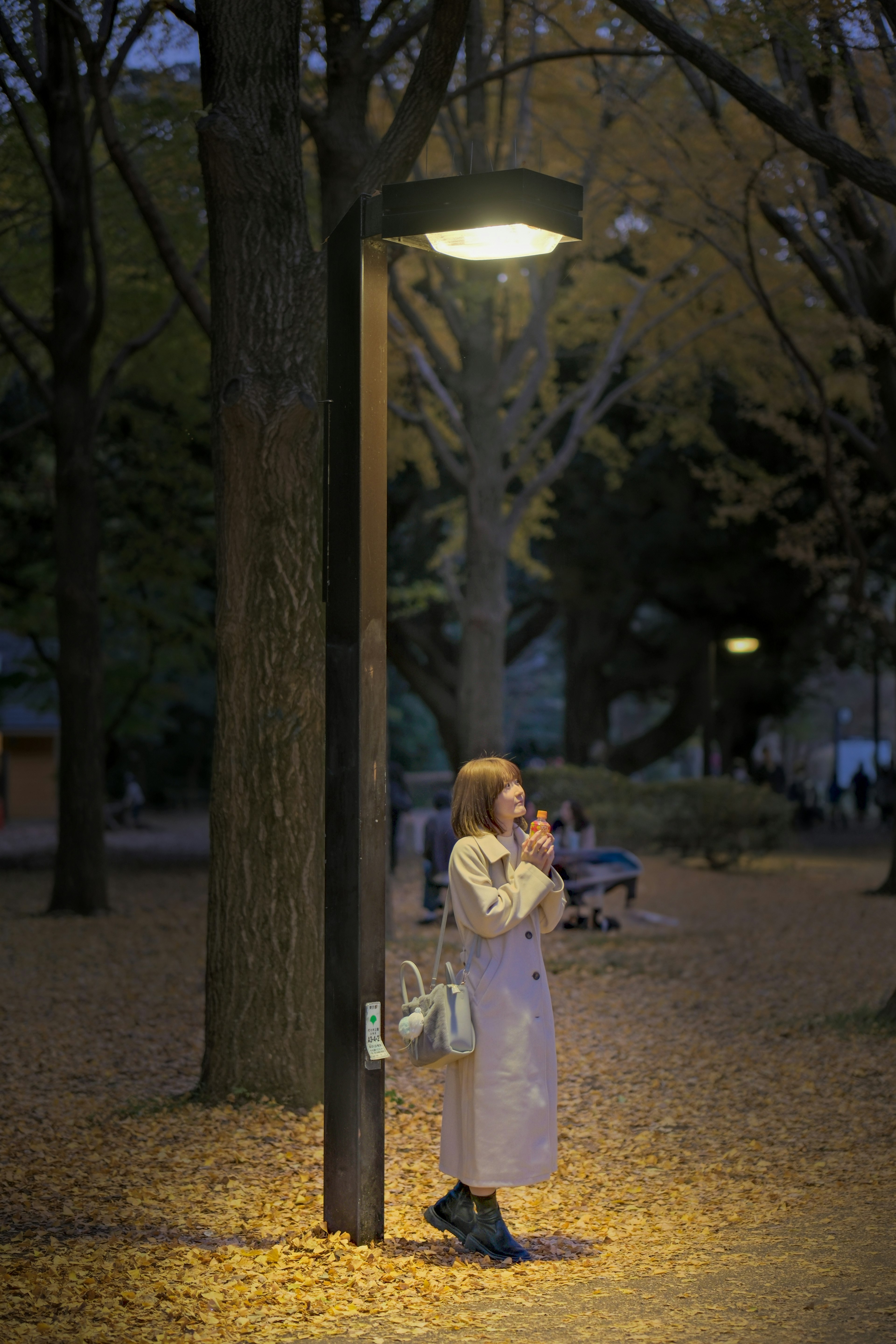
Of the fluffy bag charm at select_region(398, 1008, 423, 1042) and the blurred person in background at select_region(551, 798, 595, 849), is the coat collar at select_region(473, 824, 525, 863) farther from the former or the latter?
the blurred person in background at select_region(551, 798, 595, 849)

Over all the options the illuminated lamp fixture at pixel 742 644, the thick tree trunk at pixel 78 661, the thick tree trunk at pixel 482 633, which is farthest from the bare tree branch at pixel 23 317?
the illuminated lamp fixture at pixel 742 644

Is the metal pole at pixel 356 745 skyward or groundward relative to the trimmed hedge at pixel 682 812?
skyward

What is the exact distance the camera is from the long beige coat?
4691 mm

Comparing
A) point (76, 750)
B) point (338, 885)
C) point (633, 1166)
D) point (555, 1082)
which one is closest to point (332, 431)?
point (338, 885)

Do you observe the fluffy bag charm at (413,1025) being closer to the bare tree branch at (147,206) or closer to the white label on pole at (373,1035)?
the white label on pole at (373,1035)

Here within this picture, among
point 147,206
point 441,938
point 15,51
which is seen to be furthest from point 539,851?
point 15,51

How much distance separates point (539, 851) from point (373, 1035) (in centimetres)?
89

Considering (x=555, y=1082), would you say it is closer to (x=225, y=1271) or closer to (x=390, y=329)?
(x=225, y=1271)

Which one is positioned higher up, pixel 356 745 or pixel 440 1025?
pixel 356 745

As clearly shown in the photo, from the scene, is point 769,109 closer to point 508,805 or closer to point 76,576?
point 508,805

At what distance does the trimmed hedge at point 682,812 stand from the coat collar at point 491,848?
16.4m

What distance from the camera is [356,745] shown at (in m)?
5.05

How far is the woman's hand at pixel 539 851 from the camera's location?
479 cm

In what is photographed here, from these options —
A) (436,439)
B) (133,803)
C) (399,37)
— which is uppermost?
(399,37)
